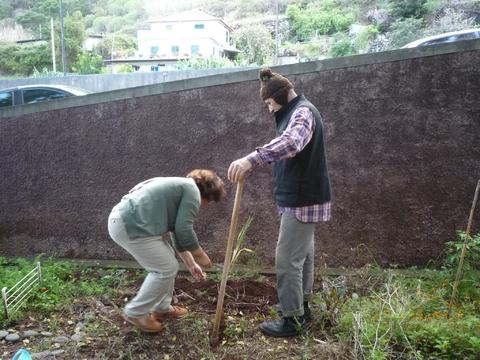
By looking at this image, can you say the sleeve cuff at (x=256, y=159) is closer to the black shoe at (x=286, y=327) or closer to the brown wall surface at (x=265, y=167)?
the black shoe at (x=286, y=327)

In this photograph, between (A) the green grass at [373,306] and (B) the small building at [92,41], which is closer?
(A) the green grass at [373,306]

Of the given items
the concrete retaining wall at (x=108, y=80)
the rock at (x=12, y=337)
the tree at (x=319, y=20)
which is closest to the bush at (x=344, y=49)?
the tree at (x=319, y=20)

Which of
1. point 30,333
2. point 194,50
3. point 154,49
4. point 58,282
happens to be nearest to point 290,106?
point 30,333

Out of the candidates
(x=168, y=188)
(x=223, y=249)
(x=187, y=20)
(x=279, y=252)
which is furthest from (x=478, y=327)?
(x=187, y=20)

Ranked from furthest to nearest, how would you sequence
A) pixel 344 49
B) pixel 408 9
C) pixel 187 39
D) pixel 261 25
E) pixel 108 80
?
pixel 187 39
pixel 261 25
pixel 408 9
pixel 344 49
pixel 108 80

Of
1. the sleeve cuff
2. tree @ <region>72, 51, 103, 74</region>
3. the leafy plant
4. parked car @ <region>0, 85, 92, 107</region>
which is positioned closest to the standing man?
the sleeve cuff

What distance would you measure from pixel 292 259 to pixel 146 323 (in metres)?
1.13

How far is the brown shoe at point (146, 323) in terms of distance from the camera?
298 cm

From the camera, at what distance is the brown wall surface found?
160 inches

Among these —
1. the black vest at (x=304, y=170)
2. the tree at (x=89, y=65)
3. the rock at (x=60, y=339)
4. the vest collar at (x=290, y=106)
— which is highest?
the tree at (x=89, y=65)

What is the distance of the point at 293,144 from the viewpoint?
8.38ft

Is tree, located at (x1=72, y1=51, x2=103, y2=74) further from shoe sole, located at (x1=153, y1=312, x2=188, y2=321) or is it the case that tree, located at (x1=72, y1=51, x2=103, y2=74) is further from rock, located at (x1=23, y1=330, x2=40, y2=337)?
shoe sole, located at (x1=153, y1=312, x2=188, y2=321)

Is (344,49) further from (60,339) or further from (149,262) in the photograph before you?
(60,339)

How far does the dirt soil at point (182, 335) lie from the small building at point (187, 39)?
35.8 m
